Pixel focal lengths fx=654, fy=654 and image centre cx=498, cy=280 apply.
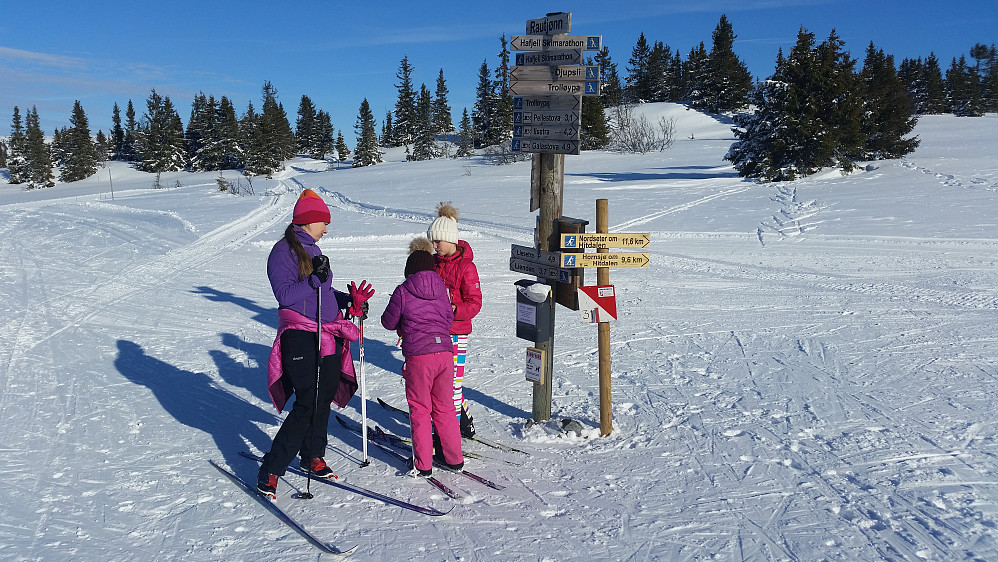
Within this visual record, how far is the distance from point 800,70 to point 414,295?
76.7 feet

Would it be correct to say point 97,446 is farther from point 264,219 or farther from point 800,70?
point 800,70

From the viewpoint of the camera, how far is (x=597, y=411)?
19.1 feet

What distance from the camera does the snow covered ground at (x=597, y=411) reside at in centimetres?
378

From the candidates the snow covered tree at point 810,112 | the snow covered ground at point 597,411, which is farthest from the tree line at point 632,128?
the snow covered ground at point 597,411

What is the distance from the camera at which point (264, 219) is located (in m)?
20.1

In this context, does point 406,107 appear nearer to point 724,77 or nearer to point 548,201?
point 724,77

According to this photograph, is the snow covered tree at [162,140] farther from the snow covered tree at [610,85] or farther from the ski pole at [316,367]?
the ski pole at [316,367]

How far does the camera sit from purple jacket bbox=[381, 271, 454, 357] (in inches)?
170

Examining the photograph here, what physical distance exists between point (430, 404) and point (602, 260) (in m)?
1.68

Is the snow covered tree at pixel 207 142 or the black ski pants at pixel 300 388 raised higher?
the snow covered tree at pixel 207 142

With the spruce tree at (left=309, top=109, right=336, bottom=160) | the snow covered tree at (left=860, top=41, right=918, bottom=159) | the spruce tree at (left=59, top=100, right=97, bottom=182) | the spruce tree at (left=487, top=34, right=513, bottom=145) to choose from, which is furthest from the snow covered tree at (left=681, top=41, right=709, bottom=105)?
the spruce tree at (left=59, top=100, right=97, bottom=182)

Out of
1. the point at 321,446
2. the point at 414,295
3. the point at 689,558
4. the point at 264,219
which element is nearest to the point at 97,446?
the point at 321,446

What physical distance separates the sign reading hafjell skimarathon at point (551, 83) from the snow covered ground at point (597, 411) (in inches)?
91.2

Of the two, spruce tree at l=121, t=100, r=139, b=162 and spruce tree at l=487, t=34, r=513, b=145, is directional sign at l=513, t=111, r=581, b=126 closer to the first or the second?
spruce tree at l=487, t=34, r=513, b=145
